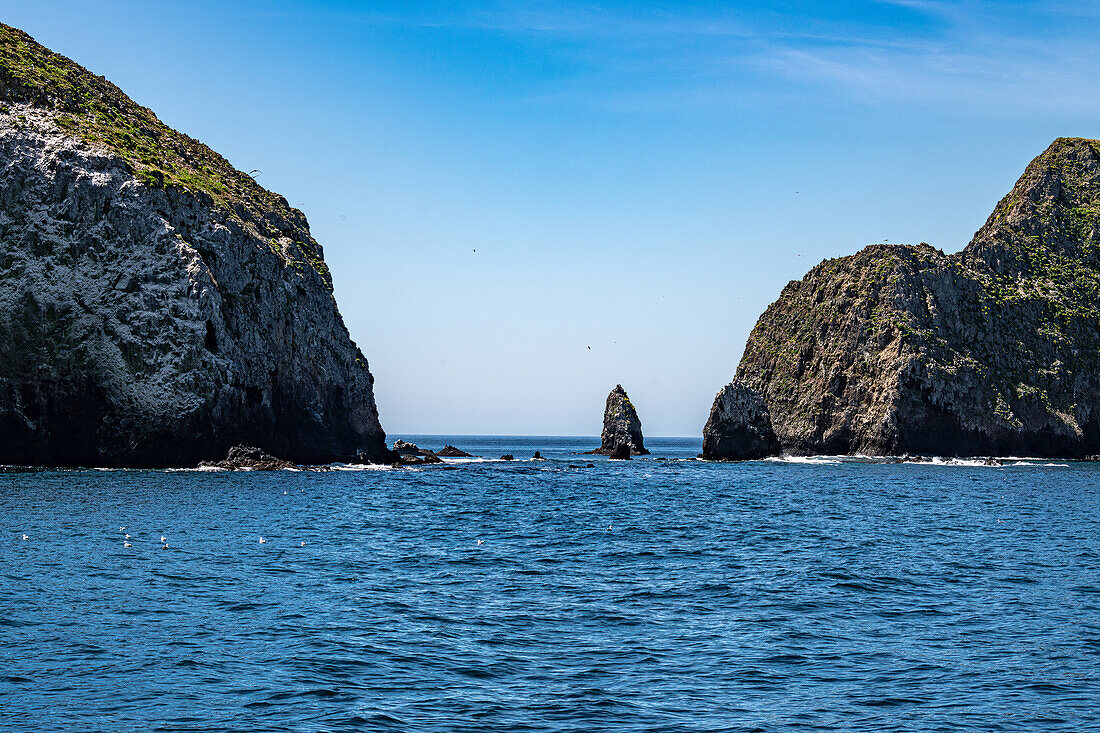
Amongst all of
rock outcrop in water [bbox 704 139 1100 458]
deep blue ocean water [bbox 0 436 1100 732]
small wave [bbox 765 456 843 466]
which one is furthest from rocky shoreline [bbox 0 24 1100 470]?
deep blue ocean water [bbox 0 436 1100 732]

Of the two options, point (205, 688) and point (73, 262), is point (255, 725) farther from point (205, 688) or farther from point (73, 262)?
point (73, 262)

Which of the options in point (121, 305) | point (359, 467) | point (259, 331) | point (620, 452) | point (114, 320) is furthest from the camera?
point (620, 452)

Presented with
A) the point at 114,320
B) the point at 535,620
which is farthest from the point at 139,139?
the point at 535,620

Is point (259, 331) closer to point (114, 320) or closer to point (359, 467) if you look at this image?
point (114, 320)

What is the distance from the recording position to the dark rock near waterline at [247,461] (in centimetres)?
7962

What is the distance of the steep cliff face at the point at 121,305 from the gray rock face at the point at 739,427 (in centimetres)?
6222

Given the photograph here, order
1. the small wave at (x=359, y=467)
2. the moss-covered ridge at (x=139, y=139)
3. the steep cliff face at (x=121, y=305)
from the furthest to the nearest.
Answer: the small wave at (x=359, y=467) < the moss-covered ridge at (x=139, y=139) < the steep cliff face at (x=121, y=305)

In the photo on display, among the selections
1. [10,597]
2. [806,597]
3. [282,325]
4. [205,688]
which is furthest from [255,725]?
[282,325]

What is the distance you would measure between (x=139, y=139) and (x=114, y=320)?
25798mm

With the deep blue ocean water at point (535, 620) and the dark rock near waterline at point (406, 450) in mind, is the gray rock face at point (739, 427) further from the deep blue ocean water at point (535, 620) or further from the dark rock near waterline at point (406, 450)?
the deep blue ocean water at point (535, 620)

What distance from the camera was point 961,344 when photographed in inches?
5399

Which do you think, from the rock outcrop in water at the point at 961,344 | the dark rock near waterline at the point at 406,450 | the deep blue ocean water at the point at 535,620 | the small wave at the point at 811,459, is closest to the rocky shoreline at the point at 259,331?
the rock outcrop in water at the point at 961,344

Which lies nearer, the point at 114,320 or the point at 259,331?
the point at 114,320

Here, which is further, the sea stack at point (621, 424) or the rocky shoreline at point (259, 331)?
the sea stack at point (621, 424)
